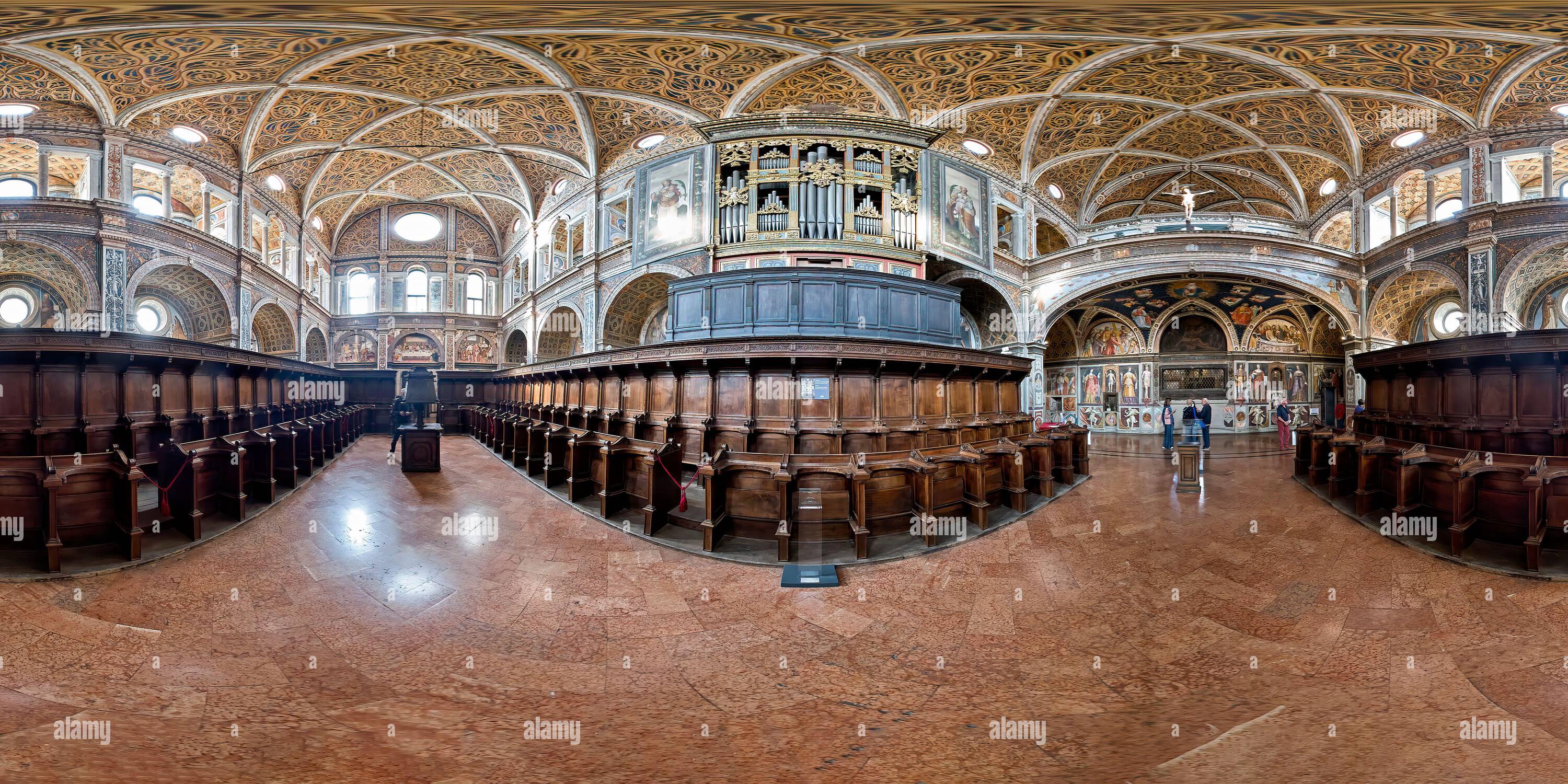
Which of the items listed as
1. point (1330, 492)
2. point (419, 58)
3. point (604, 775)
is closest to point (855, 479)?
point (604, 775)

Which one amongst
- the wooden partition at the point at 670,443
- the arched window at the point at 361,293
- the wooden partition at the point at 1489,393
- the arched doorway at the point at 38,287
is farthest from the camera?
the arched window at the point at 361,293

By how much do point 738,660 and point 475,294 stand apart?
28.7 m

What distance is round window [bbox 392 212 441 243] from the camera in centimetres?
2631

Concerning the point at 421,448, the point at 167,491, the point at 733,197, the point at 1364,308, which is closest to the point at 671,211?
the point at 733,197

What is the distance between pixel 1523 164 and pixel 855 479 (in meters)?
23.5

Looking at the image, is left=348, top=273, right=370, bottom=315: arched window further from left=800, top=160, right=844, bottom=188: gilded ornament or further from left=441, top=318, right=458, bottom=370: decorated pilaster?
left=800, top=160, right=844, bottom=188: gilded ornament

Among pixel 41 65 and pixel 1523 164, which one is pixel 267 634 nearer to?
pixel 41 65

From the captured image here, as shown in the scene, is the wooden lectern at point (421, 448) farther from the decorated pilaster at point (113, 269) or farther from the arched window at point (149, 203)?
the arched window at point (149, 203)

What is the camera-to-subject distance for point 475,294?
1078 inches

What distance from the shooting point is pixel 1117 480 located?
384 inches

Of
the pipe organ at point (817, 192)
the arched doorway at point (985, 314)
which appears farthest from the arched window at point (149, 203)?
the arched doorway at point (985, 314)

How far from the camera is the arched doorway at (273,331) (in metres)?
20.7

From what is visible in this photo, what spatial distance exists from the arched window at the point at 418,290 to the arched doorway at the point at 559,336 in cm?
829

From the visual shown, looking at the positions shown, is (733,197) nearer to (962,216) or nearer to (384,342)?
(962,216)
